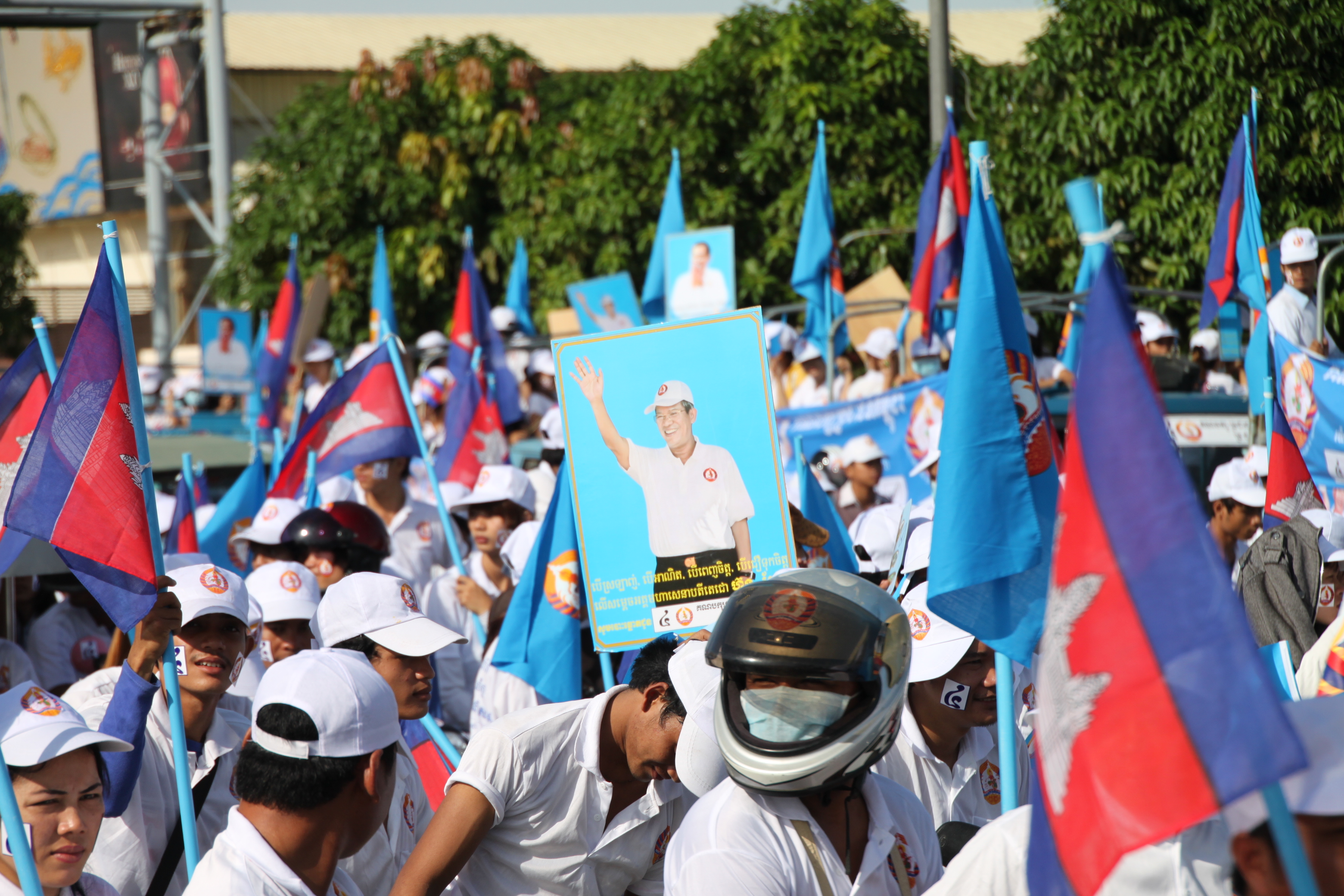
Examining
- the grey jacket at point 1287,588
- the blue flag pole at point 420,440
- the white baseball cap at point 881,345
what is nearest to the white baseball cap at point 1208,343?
the white baseball cap at point 881,345

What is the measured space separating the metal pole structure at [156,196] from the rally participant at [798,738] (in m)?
24.4

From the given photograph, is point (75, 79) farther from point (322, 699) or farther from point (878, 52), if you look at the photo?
point (322, 699)

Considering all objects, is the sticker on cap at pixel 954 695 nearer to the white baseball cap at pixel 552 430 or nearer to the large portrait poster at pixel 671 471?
the large portrait poster at pixel 671 471

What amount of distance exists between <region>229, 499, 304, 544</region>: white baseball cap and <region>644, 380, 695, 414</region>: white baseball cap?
2.41 m

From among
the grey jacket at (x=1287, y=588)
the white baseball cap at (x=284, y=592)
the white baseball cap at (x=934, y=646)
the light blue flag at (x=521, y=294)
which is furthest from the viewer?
the light blue flag at (x=521, y=294)

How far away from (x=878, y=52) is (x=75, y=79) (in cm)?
2901

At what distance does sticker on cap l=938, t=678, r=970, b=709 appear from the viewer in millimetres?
3861

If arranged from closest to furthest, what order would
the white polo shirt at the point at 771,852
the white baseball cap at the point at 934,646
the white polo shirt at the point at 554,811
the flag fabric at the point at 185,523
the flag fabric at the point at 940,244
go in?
the white polo shirt at the point at 771,852 < the white polo shirt at the point at 554,811 < the white baseball cap at the point at 934,646 < the flag fabric at the point at 185,523 < the flag fabric at the point at 940,244

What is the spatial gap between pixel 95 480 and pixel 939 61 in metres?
9.90

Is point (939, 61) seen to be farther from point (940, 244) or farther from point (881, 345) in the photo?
point (940, 244)

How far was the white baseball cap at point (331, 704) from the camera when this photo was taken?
9.05 feet

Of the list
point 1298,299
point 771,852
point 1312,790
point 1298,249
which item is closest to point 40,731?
point 771,852

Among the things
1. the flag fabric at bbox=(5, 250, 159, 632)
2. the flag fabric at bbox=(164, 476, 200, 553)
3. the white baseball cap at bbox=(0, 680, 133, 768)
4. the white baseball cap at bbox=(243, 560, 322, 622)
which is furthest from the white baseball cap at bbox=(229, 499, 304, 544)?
the white baseball cap at bbox=(0, 680, 133, 768)

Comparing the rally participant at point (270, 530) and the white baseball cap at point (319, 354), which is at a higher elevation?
the white baseball cap at point (319, 354)
